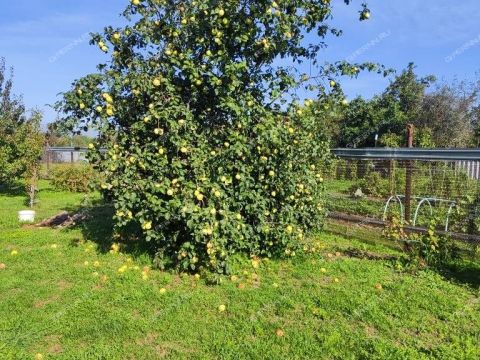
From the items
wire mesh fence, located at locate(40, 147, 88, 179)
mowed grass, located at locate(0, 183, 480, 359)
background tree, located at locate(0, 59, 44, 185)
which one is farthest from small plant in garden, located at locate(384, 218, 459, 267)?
wire mesh fence, located at locate(40, 147, 88, 179)

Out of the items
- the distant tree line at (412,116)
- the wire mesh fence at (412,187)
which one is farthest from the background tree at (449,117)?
the wire mesh fence at (412,187)

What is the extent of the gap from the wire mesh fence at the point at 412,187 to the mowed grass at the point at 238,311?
2.90 feet

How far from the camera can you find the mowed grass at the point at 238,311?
347 centimetres

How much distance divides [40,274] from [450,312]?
4306mm

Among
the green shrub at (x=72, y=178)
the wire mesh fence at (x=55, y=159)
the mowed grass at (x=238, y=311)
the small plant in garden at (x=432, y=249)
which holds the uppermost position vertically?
the wire mesh fence at (x=55, y=159)

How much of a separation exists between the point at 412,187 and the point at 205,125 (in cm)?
401

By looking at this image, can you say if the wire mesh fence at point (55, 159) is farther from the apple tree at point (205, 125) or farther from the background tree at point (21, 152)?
the apple tree at point (205, 125)

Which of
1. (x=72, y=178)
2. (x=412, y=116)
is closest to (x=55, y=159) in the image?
(x=72, y=178)

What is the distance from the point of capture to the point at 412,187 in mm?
7430

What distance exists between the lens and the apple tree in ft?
15.5

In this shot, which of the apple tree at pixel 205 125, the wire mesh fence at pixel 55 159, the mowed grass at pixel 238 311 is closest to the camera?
the mowed grass at pixel 238 311

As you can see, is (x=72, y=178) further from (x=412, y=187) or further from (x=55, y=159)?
(x=412, y=187)

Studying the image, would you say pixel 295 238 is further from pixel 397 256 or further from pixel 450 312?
pixel 450 312

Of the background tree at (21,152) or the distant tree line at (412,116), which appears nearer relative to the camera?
the background tree at (21,152)
